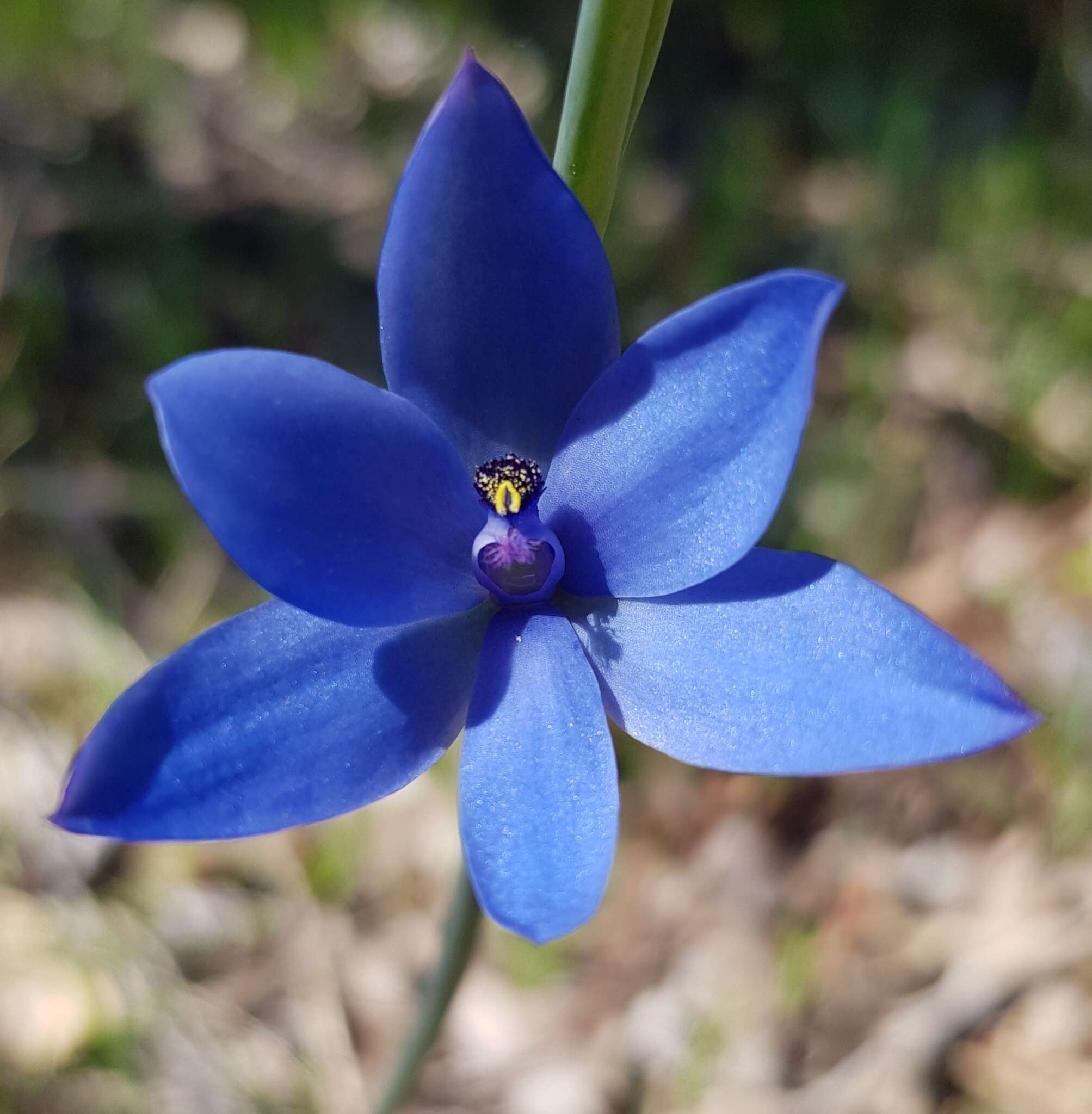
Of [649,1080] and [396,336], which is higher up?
[396,336]

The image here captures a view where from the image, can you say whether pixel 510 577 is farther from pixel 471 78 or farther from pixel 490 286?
pixel 471 78

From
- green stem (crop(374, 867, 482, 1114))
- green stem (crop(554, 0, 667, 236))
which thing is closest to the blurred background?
green stem (crop(374, 867, 482, 1114))

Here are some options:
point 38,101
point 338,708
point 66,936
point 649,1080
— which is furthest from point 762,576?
point 38,101

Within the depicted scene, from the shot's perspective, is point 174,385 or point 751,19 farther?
point 751,19

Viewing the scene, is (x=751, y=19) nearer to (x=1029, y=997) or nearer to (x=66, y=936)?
(x=1029, y=997)

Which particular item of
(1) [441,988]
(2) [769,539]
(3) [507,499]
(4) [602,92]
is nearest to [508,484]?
(3) [507,499]

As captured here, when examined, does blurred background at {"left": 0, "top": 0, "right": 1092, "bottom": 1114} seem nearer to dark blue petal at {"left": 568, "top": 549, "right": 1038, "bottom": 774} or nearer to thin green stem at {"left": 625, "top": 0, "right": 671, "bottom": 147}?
dark blue petal at {"left": 568, "top": 549, "right": 1038, "bottom": 774}

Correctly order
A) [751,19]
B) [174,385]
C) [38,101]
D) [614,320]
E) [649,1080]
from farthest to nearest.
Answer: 1. [751,19]
2. [38,101]
3. [649,1080]
4. [614,320]
5. [174,385]
